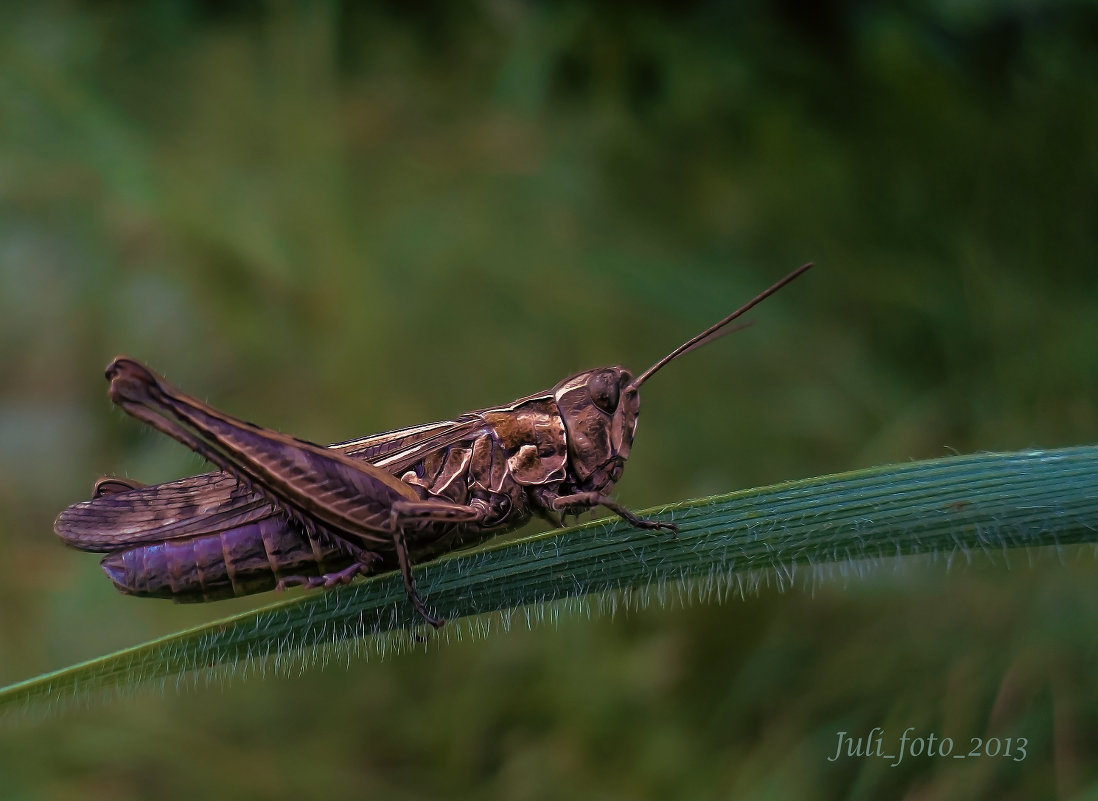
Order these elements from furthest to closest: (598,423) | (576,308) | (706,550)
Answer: (576,308) < (598,423) < (706,550)

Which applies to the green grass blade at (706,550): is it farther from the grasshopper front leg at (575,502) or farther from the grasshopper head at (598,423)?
the grasshopper head at (598,423)

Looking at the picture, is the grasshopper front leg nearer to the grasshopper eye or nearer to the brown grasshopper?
the brown grasshopper

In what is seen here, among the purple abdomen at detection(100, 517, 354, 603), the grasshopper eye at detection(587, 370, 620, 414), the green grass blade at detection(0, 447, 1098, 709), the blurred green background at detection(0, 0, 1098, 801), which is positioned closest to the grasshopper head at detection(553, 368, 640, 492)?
the grasshopper eye at detection(587, 370, 620, 414)

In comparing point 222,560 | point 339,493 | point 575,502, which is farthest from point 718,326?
point 222,560

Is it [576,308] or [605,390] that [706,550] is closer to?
[605,390]

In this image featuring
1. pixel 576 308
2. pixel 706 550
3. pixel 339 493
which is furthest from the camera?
pixel 576 308

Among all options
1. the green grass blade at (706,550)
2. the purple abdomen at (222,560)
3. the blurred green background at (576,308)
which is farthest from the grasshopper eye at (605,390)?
the blurred green background at (576,308)
